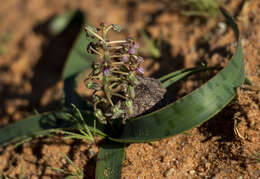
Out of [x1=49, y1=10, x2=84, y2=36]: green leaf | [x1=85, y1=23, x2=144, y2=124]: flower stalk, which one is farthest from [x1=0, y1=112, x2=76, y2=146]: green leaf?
[x1=49, y1=10, x2=84, y2=36]: green leaf

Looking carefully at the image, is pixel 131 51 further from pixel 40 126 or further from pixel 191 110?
pixel 40 126

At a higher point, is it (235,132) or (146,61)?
(146,61)

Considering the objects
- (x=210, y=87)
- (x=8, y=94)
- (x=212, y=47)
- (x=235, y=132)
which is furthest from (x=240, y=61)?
(x=8, y=94)

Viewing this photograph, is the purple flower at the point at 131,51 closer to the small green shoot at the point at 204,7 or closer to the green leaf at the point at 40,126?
the green leaf at the point at 40,126

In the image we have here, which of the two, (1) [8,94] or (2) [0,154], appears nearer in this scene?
(2) [0,154]

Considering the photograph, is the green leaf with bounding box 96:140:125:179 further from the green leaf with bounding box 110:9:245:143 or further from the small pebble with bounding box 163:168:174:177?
the small pebble with bounding box 163:168:174:177

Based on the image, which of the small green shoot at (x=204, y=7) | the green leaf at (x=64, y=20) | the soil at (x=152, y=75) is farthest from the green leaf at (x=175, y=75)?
the green leaf at (x=64, y=20)

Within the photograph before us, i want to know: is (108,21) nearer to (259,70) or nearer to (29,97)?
(29,97)
